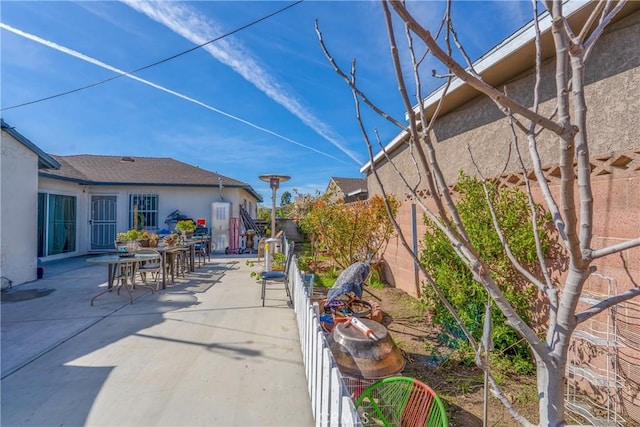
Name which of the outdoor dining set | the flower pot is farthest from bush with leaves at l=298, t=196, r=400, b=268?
the flower pot

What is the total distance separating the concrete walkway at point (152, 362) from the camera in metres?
2.62

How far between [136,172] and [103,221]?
2.74 meters

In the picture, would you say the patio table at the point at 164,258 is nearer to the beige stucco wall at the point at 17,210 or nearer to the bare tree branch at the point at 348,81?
the beige stucco wall at the point at 17,210

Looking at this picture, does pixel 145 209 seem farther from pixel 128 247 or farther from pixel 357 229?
pixel 357 229

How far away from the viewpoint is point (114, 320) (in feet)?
15.8

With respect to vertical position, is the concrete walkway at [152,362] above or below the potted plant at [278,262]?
below

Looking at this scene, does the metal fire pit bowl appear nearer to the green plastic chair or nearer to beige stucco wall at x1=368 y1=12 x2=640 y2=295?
the green plastic chair

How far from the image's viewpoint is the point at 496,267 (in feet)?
11.8

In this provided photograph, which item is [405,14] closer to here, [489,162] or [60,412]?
[60,412]

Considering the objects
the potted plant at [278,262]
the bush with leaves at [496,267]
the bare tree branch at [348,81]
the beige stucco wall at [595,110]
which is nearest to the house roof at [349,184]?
the potted plant at [278,262]

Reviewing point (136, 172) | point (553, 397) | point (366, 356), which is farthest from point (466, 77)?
point (136, 172)

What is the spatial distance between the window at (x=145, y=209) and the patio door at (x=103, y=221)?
0.74 m

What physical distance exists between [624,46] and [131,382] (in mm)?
6359

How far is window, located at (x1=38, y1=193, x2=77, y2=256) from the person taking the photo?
10.0 m
